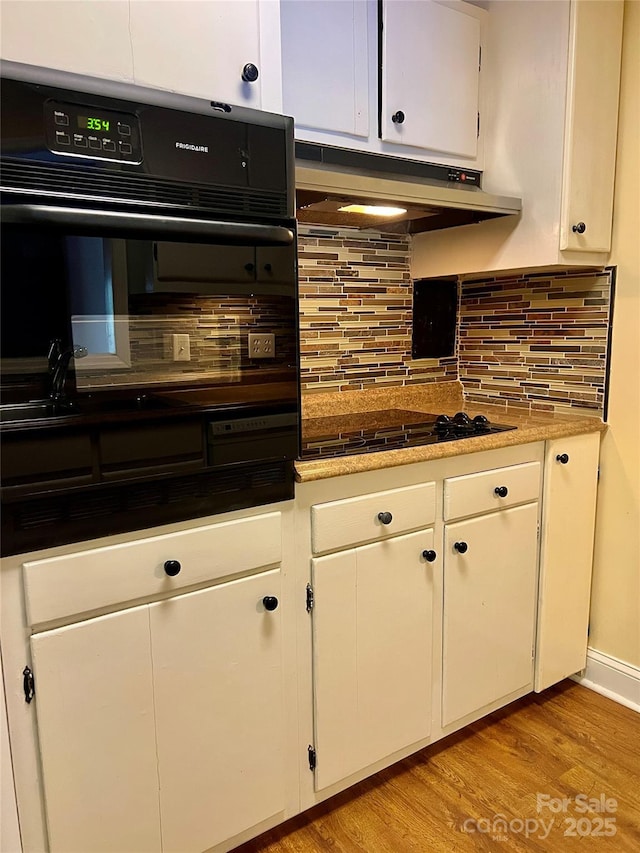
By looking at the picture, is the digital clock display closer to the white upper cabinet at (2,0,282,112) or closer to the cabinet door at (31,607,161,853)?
the white upper cabinet at (2,0,282,112)

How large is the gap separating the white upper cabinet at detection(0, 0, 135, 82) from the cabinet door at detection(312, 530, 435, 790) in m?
1.10

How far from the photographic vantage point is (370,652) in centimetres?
153

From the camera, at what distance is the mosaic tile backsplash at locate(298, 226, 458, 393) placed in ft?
6.51

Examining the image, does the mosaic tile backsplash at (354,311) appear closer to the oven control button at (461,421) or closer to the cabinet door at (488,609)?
the oven control button at (461,421)

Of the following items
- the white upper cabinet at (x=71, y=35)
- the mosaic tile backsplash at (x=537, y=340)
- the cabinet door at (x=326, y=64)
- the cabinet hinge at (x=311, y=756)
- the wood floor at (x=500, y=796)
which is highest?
the cabinet door at (x=326, y=64)

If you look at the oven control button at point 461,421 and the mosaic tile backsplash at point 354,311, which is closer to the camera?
the oven control button at point 461,421

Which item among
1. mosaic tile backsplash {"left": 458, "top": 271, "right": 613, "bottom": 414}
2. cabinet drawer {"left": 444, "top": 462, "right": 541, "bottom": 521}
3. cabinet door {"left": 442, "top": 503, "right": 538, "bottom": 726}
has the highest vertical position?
mosaic tile backsplash {"left": 458, "top": 271, "right": 613, "bottom": 414}

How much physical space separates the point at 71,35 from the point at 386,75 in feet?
3.00

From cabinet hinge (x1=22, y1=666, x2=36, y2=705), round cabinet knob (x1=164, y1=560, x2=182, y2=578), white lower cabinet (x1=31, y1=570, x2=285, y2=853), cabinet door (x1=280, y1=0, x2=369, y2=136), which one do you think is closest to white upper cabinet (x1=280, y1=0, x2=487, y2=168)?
cabinet door (x1=280, y1=0, x2=369, y2=136)

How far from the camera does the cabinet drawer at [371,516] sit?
141 cm

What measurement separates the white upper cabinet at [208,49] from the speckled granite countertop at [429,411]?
794 millimetres

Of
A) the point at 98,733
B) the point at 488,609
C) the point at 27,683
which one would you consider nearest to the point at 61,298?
the point at 27,683

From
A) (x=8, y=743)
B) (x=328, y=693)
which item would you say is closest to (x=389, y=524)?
(x=328, y=693)

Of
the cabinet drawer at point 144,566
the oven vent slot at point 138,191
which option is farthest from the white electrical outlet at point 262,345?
the cabinet drawer at point 144,566
